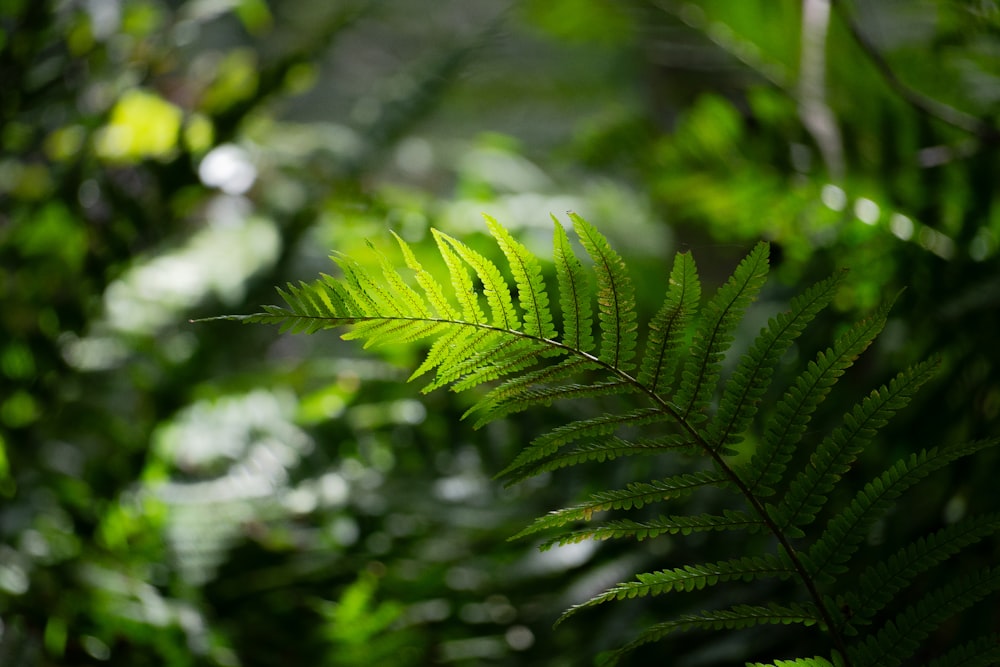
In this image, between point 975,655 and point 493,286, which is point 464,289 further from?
point 975,655

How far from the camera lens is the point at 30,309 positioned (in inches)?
41.2

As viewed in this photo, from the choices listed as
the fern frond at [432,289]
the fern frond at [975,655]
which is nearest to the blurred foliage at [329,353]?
the fern frond at [975,655]

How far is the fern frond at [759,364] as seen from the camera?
343 mm

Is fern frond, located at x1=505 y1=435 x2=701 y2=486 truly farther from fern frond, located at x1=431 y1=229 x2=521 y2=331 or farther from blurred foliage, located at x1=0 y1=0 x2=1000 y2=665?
blurred foliage, located at x1=0 y1=0 x2=1000 y2=665

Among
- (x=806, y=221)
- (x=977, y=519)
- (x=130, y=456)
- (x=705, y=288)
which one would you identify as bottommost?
(x=130, y=456)

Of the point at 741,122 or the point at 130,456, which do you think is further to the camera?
the point at 741,122

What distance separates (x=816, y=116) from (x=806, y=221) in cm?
29

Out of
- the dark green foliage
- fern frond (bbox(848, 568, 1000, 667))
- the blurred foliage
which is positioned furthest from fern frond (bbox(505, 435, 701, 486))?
the blurred foliage

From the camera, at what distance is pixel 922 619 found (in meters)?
0.34

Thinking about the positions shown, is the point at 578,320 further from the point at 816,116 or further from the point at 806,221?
the point at 816,116

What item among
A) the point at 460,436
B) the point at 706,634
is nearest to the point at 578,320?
the point at 706,634

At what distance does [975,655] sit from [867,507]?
0.24 ft

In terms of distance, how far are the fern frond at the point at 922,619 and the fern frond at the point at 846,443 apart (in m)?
0.06

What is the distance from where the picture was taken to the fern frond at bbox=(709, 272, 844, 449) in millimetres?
343
